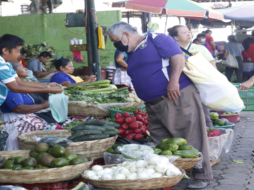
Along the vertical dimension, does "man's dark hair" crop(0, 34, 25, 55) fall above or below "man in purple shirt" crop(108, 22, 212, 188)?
above

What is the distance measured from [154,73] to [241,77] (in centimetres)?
958

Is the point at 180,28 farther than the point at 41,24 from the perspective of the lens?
No

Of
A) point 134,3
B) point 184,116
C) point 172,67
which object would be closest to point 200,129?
point 184,116

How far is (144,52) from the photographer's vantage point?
11.1ft

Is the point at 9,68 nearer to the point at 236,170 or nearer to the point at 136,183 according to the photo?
the point at 136,183

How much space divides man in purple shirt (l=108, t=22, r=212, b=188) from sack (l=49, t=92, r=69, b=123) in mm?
1604

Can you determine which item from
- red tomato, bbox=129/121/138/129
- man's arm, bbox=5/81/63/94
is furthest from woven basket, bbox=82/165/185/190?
red tomato, bbox=129/121/138/129

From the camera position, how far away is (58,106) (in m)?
4.71

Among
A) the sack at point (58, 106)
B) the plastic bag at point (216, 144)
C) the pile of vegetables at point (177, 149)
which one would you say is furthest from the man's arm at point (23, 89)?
the plastic bag at point (216, 144)

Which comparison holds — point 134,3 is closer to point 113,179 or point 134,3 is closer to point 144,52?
point 144,52

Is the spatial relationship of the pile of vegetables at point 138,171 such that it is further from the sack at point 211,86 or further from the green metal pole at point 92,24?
the green metal pole at point 92,24

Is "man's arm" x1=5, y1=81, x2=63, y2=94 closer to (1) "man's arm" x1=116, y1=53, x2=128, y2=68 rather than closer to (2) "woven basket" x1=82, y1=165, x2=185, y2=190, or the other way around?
(2) "woven basket" x1=82, y1=165, x2=185, y2=190

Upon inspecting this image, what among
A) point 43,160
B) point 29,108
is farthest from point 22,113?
point 43,160

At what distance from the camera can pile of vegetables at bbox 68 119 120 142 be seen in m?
3.50
